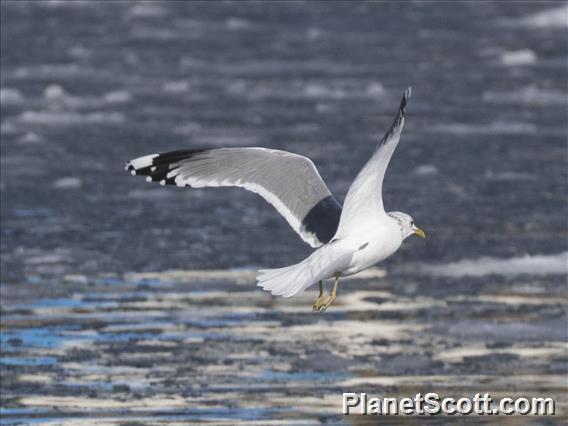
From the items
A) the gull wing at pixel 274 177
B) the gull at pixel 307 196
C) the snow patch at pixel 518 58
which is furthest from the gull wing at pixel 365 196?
the snow patch at pixel 518 58

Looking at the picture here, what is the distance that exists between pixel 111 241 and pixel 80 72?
934cm

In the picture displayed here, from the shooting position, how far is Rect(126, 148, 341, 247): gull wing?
860 cm

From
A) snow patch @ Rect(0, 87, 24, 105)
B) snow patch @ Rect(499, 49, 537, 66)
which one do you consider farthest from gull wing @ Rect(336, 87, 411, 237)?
snow patch @ Rect(499, 49, 537, 66)

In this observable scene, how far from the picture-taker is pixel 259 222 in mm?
15094

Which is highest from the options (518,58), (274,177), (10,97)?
(518,58)

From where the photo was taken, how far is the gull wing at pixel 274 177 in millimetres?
8602

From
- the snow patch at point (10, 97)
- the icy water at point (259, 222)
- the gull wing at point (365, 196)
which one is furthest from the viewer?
the snow patch at point (10, 97)

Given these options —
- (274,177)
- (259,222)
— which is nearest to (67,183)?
(259,222)

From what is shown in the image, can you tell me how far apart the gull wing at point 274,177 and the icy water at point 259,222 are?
1739 mm

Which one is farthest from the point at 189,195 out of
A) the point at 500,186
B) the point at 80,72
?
the point at 80,72

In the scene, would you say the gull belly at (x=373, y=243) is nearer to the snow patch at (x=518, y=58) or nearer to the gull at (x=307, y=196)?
the gull at (x=307, y=196)

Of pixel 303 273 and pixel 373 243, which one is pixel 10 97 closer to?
pixel 373 243

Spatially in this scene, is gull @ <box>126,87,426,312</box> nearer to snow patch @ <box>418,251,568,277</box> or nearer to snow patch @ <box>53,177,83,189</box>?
snow patch @ <box>418,251,568,277</box>

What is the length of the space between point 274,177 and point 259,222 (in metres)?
6.35
